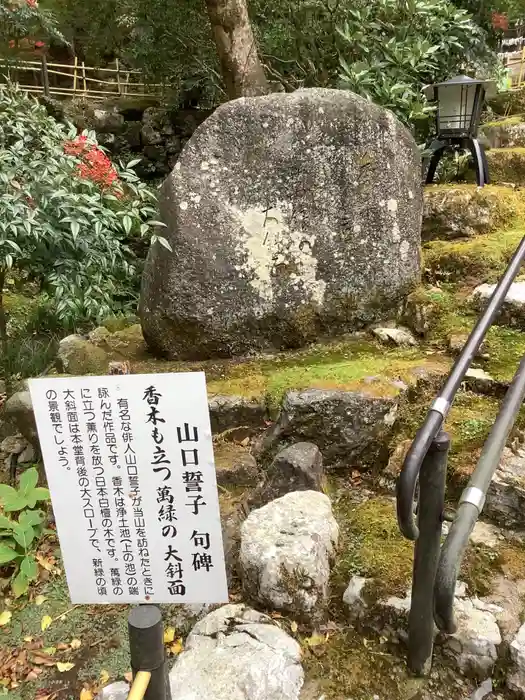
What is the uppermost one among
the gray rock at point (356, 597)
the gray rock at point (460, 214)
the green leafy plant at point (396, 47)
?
the green leafy plant at point (396, 47)

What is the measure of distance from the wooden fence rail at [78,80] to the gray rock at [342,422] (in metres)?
12.5

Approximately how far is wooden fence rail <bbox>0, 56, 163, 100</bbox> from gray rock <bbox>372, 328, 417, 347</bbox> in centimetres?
1184

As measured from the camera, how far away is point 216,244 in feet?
12.2

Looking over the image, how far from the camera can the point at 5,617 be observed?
2.74 metres

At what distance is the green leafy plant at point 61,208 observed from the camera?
313 centimetres

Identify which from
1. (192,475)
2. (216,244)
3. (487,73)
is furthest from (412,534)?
(487,73)

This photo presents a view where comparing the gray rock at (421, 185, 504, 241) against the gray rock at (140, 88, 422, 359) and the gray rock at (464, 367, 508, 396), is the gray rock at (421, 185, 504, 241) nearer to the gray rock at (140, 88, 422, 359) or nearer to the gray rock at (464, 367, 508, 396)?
the gray rock at (140, 88, 422, 359)

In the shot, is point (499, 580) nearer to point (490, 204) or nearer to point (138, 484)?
point (138, 484)

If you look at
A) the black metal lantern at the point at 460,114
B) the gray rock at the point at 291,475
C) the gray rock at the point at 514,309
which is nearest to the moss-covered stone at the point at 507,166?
the black metal lantern at the point at 460,114

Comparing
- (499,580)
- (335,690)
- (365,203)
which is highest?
(365,203)

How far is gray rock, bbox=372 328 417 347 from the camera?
4039 millimetres

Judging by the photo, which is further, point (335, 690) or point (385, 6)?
point (385, 6)

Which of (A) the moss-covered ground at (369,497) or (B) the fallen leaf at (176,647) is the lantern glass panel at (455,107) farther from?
(B) the fallen leaf at (176,647)

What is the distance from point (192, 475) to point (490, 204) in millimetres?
4754
